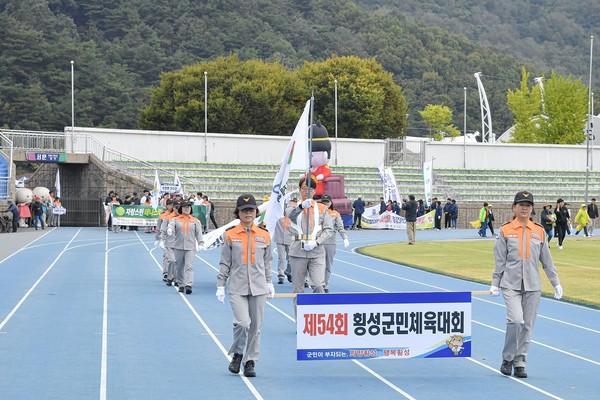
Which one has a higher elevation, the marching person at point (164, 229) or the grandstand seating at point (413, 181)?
the grandstand seating at point (413, 181)

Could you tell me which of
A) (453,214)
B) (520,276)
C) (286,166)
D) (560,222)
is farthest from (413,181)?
(520,276)

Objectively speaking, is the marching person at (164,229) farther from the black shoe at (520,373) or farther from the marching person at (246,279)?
the black shoe at (520,373)

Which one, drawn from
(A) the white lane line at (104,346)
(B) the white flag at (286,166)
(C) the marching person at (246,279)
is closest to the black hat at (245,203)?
(C) the marching person at (246,279)

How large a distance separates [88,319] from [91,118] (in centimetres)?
7911

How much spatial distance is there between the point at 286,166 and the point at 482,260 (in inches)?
653

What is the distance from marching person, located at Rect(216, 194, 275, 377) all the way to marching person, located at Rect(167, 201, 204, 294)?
9.00 m

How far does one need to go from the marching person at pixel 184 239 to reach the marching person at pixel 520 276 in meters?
9.61

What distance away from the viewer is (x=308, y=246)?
1406 cm

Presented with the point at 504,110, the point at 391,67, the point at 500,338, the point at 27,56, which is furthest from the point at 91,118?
the point at 500,338

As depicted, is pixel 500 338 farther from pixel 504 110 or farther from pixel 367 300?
pixel 504 110

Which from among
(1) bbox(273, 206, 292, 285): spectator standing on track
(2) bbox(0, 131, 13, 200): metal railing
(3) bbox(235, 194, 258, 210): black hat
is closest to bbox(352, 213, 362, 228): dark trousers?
(2) bbox(0, 131, 13, 200): metal railing

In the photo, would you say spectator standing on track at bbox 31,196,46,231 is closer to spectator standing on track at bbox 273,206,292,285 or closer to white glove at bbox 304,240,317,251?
spectator standing on track at bbox 273,206,292,285

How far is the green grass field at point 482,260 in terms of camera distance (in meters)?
22.3

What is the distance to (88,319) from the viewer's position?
52.3 feet
